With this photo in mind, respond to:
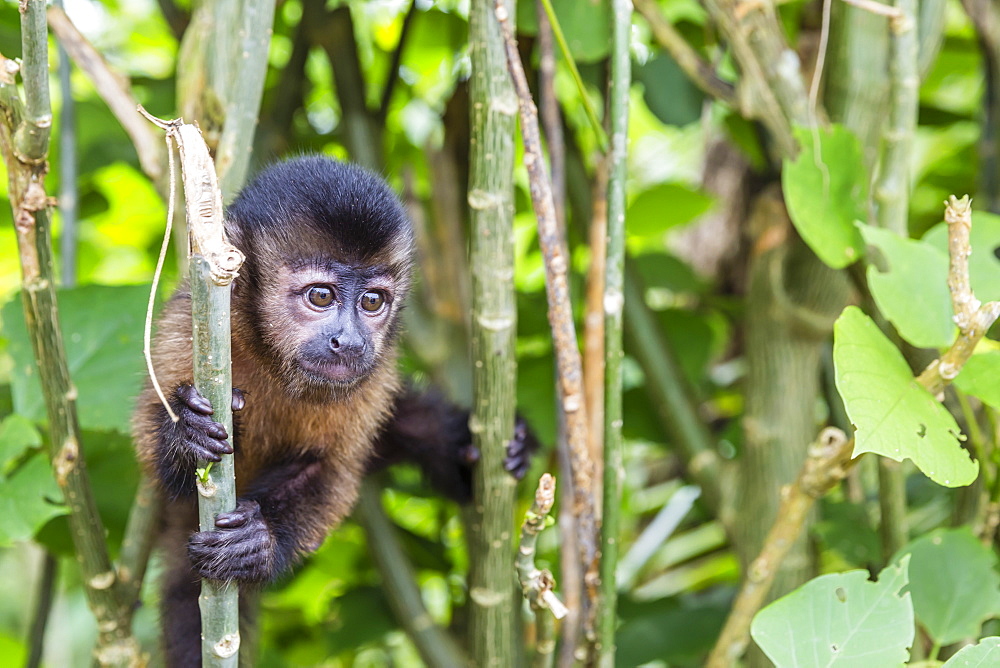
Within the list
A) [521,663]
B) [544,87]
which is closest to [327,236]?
[544,87]

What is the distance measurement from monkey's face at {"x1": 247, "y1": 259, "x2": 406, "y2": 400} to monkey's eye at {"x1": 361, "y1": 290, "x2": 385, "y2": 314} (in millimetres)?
11

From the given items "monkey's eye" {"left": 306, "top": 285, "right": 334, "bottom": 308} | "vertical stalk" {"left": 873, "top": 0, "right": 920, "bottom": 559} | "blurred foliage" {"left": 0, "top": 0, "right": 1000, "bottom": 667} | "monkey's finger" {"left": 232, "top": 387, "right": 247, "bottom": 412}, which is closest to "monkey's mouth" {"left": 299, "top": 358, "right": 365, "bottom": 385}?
"monkey's eye" {"left": 306, "top": 285, "right": 334, "bottom": 308}

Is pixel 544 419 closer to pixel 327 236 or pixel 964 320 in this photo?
pixel 327 236

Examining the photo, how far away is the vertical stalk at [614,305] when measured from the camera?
1.87m

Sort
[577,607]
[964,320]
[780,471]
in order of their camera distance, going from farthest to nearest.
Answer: [780,471] < [577,607] < [964,320]

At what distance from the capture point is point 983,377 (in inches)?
65.1

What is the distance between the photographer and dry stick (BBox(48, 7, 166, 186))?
76.0 inches

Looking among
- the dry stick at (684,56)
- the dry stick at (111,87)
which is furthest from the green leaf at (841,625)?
the dry stick at (111,87)

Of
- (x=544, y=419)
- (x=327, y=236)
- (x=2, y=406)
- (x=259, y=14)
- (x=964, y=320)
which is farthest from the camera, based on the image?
(x=544, y=419)

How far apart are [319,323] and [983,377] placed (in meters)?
1.30

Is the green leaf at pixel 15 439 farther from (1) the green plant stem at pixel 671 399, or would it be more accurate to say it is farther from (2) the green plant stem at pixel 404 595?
(1) the green plant stem at pixel 671 399

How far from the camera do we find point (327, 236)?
6.64 feet

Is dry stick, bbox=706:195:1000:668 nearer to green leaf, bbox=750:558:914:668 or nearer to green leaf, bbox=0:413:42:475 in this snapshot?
green leaf, bbox=750:558:914:668

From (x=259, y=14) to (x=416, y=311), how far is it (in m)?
1.26
